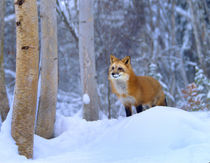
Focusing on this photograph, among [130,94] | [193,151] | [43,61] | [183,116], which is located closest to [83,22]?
[43,61]

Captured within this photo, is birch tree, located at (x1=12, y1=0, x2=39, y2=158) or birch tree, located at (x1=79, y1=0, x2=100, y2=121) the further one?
birch tree, located at (x1=79, y1=0, x2=100, y2=121)

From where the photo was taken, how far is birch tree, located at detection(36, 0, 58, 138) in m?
5.03

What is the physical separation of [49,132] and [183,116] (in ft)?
8.75

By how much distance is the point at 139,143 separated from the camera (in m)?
3.78

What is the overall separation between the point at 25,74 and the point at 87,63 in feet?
8.55

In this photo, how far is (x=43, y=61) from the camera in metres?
5.10

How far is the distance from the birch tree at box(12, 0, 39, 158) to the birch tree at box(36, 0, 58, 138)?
4.11ft

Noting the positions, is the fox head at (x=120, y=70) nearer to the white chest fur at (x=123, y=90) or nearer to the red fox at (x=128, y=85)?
the red fox at (x=128, y=85)

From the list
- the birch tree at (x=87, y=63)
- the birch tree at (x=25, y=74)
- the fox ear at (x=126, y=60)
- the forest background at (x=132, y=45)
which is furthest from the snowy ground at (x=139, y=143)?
the forest background at (x=132, y=45)

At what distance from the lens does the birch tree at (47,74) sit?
16.5ft

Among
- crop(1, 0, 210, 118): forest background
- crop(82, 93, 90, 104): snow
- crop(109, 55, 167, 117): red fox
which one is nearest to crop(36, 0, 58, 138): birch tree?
A: crop(82, 93, 90, 104): snow

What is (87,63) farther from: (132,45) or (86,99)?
(132,45)

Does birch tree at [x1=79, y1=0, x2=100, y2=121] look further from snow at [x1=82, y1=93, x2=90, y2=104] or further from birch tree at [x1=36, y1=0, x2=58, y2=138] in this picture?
birch tree at [x1=36, y1=0, x2=58, y2=138]

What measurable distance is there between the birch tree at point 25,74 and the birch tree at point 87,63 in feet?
8.02
